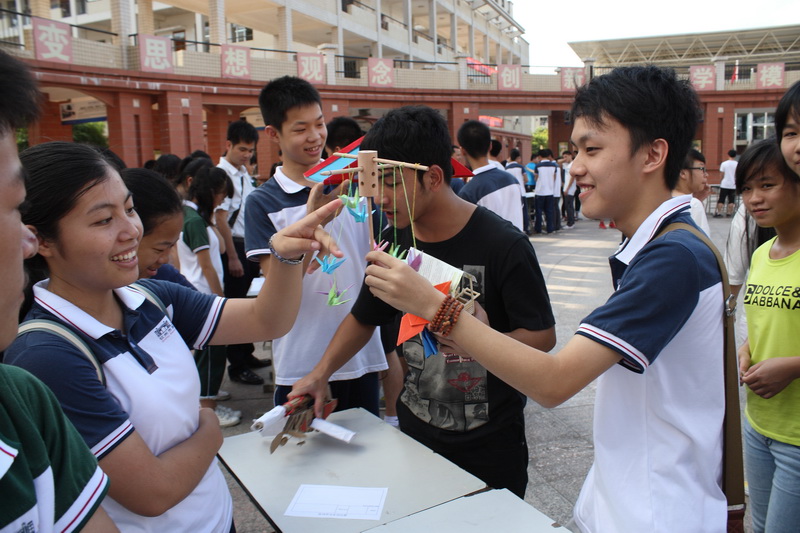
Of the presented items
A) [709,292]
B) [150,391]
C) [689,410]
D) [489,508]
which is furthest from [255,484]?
[709,292]

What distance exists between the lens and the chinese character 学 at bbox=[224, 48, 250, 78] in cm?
1473

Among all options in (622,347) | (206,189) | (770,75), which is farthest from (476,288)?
(770,75)

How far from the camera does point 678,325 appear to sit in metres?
1.12

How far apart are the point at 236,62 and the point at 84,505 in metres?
15.7

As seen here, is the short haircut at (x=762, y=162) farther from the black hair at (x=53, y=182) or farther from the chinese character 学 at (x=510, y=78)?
the chinese character 学 at (x=510, y=78)

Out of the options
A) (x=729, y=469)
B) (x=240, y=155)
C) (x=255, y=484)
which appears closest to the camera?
(x=729, y=469)

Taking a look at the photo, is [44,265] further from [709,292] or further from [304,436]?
[709,292]

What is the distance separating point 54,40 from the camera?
1151 centimetres

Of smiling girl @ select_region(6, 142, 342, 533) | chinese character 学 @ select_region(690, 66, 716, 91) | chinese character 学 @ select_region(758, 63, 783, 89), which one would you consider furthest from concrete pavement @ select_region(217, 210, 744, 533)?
chinese character 学 @ select_region(758, 63, 783, 89)

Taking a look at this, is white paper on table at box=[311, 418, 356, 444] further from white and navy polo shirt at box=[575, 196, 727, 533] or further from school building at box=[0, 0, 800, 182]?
school building at box=[0, 0, 800, 182]

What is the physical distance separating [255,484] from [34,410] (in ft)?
2.69

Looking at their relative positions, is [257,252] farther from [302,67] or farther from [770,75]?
[770,75]

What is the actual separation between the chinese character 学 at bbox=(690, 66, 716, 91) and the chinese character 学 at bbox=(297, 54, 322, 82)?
44.7 feet

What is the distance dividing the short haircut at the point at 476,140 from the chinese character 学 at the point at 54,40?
1031 centimetres
